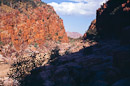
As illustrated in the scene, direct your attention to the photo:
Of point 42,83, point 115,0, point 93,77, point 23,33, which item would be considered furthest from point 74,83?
point 23,33

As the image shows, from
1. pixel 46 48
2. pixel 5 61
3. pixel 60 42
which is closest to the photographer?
pixel 5 61

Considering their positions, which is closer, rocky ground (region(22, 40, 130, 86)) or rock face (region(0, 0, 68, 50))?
rocky ground (region(22, 40, 130, 86))

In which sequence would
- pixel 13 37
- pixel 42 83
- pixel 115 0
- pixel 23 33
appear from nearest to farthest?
1. pixel 42 83
2. pixel 115 0
3. pixel 13 37
4. pixel 23 33

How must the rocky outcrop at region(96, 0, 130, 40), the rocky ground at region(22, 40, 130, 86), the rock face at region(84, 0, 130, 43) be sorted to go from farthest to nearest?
the rocky outcrop at region(96, 0, 130, 40) < the rock face at region(84, 0, 130, 43) < the rocky ground at region(22, 40, 130, 86)

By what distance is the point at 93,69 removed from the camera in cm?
1102

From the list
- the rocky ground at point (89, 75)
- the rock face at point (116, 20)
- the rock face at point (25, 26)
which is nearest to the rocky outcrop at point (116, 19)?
the rock face at point (116, 20)

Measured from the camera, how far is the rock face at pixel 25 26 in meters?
29.8

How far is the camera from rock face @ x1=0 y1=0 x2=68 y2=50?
97.6 ft

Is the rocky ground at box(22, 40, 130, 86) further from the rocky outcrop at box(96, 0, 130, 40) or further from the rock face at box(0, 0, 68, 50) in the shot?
the rock face at box(0, 0, 68, 50)

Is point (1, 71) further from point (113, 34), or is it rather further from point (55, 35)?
point (55, 35)

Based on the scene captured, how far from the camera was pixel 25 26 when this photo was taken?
33219mm

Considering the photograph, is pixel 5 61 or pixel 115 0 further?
pixel 5 61

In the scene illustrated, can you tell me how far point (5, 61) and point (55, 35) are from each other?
2241 cm

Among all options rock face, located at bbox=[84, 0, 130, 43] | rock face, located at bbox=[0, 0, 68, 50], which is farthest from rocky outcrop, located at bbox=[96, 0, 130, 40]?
rock face, located at bbox=[0, 0, 68, 50]
